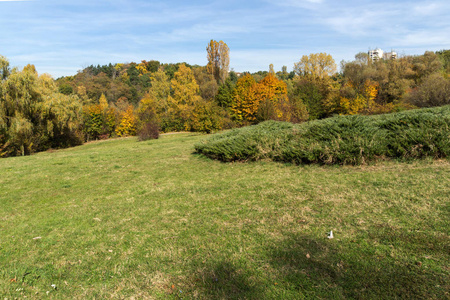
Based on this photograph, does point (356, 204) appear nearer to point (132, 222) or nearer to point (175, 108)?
point (132, 222)

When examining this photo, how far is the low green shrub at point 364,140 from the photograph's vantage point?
5.54 metres

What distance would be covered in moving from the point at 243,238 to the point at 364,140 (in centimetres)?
435

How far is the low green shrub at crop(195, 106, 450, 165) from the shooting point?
554 centimetres

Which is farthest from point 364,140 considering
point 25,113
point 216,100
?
point 216,100

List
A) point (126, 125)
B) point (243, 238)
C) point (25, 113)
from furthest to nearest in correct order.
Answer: point (126, 125)
point (25, 113)
point (243, 238)

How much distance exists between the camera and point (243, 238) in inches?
126

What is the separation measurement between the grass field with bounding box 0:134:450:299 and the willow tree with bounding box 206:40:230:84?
137ft

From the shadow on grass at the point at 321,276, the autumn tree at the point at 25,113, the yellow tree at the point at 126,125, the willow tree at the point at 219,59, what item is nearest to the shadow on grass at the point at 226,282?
the shadow on grass at the point at 321,276

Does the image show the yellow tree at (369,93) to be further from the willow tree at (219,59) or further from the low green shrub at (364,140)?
the low green shrub at (364,140)

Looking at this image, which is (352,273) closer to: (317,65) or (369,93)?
(369,93)

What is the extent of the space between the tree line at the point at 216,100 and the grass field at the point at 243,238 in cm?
1788

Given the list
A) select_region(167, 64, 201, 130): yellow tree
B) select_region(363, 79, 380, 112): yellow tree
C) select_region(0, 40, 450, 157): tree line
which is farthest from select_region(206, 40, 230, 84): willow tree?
select_region(363, 79, 380, 112): yellow tree

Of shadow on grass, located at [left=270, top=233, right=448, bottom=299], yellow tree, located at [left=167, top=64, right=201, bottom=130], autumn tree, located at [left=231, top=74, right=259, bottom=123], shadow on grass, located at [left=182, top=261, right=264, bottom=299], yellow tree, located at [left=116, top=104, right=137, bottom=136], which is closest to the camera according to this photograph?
shadow on grass, located at [left=270, top=233, right=448, bottom=299]

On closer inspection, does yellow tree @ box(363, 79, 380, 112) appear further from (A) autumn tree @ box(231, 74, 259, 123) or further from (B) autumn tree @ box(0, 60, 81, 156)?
(B) autumn tree @ box(0, 60, 81, 156)
